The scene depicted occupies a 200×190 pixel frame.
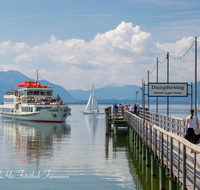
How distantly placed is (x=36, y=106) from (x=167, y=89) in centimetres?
4440

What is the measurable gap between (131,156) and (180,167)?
40.8 ft

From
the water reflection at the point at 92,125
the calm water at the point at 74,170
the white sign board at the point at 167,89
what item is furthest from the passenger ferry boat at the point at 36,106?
the white sign board at the point at 167,89

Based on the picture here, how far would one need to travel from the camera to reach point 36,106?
5784 centimetres

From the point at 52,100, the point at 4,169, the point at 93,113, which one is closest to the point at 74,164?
the point at 4,169

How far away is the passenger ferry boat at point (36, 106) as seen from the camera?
5606 cm

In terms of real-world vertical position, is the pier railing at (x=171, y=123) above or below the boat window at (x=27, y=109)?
above

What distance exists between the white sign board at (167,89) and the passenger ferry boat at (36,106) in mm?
39977

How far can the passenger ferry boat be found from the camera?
56.1 metres

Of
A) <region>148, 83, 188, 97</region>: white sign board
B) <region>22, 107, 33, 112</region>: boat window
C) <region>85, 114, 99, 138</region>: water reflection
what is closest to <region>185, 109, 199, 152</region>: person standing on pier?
<region>148, 83, 188, 97</region>: white sign board

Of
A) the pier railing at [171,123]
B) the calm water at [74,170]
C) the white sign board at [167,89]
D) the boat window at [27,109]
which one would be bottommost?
the calm water at [74,170]

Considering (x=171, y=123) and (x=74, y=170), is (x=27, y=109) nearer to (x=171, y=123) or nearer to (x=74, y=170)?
(x=74, y=170)

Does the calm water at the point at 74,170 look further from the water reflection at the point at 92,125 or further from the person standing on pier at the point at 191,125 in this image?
the water reflection at the point at 92,125

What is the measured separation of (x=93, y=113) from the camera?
104m

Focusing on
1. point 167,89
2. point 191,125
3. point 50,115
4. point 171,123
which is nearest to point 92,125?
point 50,115
